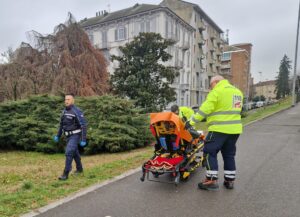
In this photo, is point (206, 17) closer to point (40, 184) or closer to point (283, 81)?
point (283, 81)

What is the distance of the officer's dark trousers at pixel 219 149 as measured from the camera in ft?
15.4

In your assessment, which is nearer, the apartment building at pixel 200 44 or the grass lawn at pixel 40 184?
the grass lawn at pixel 40 184

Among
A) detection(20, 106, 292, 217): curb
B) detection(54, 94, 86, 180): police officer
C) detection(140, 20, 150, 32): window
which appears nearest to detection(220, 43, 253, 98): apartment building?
detection(140, 20, 150, 32): window

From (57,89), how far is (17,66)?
2.92m

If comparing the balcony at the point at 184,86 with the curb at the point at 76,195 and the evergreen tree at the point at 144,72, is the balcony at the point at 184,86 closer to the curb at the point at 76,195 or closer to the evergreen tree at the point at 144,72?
the evergreen tree at the point at 144,72

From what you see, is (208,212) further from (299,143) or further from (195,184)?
(299,143)

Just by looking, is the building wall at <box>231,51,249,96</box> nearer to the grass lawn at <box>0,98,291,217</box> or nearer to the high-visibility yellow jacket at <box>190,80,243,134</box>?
the grass lawn at <box>0,98,291,217</box>

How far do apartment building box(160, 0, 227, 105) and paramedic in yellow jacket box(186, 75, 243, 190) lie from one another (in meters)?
41.7

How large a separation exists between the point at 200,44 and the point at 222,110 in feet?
152

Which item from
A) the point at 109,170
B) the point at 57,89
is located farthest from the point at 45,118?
the point at 109,170

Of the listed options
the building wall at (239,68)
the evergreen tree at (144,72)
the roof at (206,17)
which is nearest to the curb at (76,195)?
the evergreen tree at (144,72)

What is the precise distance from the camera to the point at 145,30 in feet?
116

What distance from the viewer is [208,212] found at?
387 centimetres

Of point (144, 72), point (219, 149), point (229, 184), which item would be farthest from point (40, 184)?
point (144, 72)
